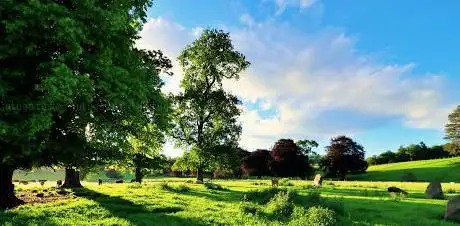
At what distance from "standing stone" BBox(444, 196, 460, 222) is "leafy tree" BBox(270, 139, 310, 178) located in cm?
8534

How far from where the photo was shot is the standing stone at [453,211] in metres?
21.5

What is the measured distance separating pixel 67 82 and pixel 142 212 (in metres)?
8.97

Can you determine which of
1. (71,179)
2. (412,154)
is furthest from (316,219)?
(412,154)

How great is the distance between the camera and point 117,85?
24.5 metres

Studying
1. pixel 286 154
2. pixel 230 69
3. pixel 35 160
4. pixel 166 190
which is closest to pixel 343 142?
pixel 286 154

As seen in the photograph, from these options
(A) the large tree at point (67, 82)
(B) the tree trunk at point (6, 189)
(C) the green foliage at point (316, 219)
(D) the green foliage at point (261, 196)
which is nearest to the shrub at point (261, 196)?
(D) the green foliage at point (261, 196)

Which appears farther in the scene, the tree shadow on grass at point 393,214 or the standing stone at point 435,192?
the standing stone at point 435,192

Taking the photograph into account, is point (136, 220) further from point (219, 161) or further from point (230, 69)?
point (230, 69)

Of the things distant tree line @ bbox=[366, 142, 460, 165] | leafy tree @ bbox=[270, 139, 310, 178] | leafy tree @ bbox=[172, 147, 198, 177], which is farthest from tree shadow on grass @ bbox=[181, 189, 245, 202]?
distant tree line @ bbox=[366, 142, 460, 165]

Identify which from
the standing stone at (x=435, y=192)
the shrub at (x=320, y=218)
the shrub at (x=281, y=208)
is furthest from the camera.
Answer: the standing stone at (x=435, y=192)

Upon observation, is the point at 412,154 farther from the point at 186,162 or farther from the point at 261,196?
the point at 261,196

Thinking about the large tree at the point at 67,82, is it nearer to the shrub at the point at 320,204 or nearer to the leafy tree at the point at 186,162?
the shrub at the point at 320,204

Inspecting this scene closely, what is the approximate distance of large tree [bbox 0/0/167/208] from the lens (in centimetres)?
2038

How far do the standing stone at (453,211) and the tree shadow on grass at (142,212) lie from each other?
1268 centimetres
